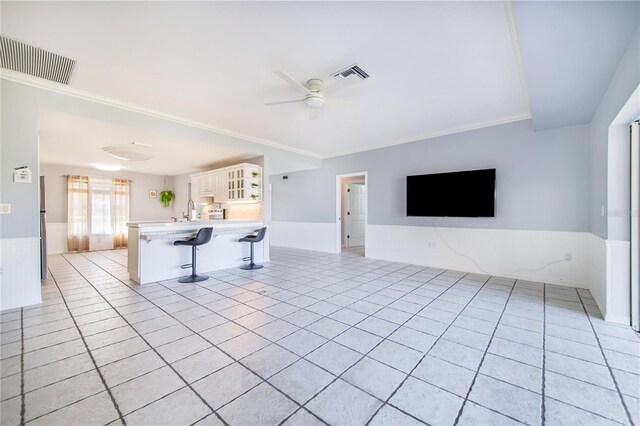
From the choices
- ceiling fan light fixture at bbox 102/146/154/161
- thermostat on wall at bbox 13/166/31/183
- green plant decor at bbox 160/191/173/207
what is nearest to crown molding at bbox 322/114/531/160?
ceiling fan light fixture at bbox 102/146/154/161

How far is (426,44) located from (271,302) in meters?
3.18

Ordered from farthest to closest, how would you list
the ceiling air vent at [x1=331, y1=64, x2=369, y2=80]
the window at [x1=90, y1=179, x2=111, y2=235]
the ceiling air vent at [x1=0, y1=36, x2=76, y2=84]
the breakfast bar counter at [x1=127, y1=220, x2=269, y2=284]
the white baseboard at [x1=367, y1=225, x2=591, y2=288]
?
the window at [x1=90, y1=179, x2=111, y2=235], the breakfast bar counter at [x1=127, y1=220, x2=269, y2=284], the white baseboard at [x1=367, y1=225, x2=591, y2=288], the ceiling air vent at [x1=331, y1=64, x2=369, y2=80], the ceiling air vent at [x1=0, y1=36, x2=76, y2=84]

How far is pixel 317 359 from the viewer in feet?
6.51

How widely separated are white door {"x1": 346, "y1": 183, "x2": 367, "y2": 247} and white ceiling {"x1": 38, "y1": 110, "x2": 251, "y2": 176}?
3527 mm

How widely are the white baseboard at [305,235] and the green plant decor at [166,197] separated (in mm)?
4062

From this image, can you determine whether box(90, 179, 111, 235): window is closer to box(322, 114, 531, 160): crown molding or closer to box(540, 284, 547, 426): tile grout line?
box(322, 114, 531, 160): crown molding

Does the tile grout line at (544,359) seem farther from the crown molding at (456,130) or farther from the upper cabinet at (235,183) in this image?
the upper cabinet at (235,183)

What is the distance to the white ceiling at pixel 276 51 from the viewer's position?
201 centimetres

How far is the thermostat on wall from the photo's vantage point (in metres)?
2.94

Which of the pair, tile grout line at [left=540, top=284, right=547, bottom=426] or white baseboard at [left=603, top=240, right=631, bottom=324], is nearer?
tile grout line at [left=540, top=284, right=547, bottom=426]

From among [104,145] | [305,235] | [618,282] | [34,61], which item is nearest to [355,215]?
[305,235]

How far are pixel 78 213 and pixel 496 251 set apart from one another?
10.6 m

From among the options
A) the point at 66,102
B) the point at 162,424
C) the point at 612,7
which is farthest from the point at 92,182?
the point at 612,7

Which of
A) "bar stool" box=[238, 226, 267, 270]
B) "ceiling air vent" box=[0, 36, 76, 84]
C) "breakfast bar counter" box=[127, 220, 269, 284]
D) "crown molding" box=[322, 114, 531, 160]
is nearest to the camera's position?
"ceiling air vent" box=[0, 36, 76, 84]
